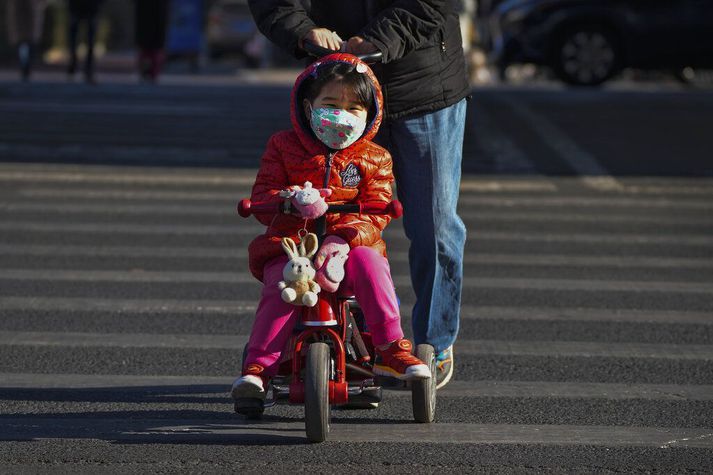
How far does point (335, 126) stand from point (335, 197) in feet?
0.76

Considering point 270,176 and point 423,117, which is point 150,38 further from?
point 270,176

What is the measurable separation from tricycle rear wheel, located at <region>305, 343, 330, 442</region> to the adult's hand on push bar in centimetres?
103

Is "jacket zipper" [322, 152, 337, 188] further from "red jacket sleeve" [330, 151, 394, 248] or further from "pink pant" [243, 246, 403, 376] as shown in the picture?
"pink pant" [243, 246, 403, 376]

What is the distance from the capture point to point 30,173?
12.7m

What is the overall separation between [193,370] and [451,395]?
1071mm

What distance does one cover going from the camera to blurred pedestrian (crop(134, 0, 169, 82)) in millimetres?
23266

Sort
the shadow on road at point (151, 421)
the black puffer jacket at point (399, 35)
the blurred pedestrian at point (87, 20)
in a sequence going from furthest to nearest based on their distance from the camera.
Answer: the blurred pedestrian at point (87, 20) → the black puffer jacket at point (399, 35) → the shadow on road at point (151, 421)

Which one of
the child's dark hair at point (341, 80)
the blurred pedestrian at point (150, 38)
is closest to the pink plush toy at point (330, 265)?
the child's dark hair at point (341, 80)

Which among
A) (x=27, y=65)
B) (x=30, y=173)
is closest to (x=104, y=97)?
(x=27, y=65)

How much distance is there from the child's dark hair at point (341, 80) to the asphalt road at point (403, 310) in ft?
3.65

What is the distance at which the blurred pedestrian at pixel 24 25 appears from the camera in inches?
891

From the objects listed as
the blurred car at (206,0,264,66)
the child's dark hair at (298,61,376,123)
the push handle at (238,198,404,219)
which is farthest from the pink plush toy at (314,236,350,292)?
the blurred car at (206,0,264,66)

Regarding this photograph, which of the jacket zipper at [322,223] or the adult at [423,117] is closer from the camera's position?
the jacket zipper at [322,223]

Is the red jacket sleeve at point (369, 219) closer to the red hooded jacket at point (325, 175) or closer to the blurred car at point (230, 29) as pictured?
the red hooded jacket at point (325, 175)
